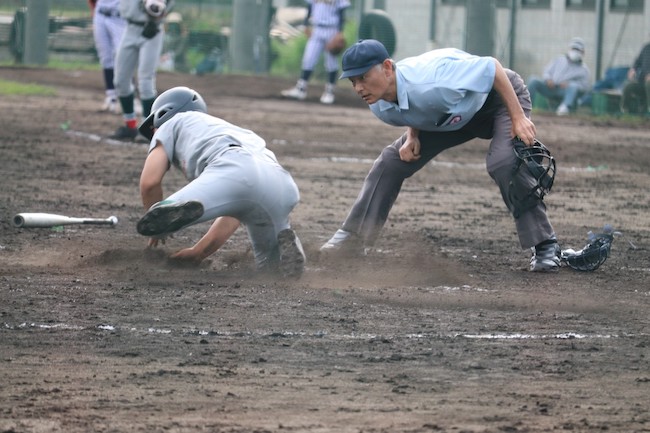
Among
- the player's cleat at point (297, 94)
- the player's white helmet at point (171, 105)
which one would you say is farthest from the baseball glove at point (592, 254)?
the player's cleat at point (297, 94)

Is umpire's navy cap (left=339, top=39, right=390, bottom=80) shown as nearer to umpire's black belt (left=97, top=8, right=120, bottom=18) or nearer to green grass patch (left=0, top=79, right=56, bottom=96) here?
umpire's black belt (left=97, top=8, right=120, bottom=18)

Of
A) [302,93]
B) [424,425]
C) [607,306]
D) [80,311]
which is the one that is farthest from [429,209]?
[302,93]

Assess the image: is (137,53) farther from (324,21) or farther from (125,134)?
(324,21)

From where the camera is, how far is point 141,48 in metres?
14.7

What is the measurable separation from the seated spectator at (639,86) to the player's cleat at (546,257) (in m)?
13.7

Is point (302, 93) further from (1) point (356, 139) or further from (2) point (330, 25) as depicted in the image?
(1) point (356, 139)

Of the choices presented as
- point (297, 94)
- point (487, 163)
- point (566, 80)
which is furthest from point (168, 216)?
point (566, 80)

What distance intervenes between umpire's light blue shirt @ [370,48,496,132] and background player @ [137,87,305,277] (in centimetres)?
81

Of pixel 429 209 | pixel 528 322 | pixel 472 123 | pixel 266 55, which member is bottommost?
pixel 266 55

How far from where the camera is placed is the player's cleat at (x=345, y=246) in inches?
330

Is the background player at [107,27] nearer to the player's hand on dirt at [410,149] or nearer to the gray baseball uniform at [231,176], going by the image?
the player's hand on dirt at [410,149]

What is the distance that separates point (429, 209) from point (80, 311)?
16.7 feet

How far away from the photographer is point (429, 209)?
1110 centimetres

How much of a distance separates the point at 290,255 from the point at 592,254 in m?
2.03
